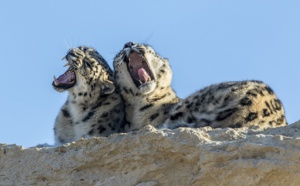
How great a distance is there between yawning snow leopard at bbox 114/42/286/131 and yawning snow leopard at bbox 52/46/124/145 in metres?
0.19

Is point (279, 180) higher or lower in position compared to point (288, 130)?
lower

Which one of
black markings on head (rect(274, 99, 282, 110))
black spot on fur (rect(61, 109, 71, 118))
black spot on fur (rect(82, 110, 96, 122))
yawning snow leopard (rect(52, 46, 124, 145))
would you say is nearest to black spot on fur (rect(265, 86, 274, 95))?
black markings on head (rect(274, 99, 282, 110))

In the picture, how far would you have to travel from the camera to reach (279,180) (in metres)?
6.97

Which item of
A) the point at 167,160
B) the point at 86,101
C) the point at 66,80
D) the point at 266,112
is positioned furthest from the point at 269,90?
the point at 167,160

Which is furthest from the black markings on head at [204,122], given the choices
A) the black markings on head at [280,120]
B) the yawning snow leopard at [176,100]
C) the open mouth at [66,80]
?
the open mouth at [66,80]

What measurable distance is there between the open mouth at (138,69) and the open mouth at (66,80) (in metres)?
0.75

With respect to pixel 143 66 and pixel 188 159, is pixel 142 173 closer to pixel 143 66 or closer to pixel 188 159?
pixel 188 159

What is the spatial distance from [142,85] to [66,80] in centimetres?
101

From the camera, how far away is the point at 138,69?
38.7 ft

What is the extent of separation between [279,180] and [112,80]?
545 cm

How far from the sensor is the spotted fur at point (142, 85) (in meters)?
11.6

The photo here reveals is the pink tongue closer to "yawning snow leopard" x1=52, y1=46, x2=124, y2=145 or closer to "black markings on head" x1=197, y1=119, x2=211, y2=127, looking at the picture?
"yawning snow leopard" x1=52, y1=46, x2=124, y2=145

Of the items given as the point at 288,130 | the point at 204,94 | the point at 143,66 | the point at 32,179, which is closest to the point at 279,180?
the point at 288,130

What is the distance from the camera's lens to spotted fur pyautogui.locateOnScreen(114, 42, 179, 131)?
38.0 feet
